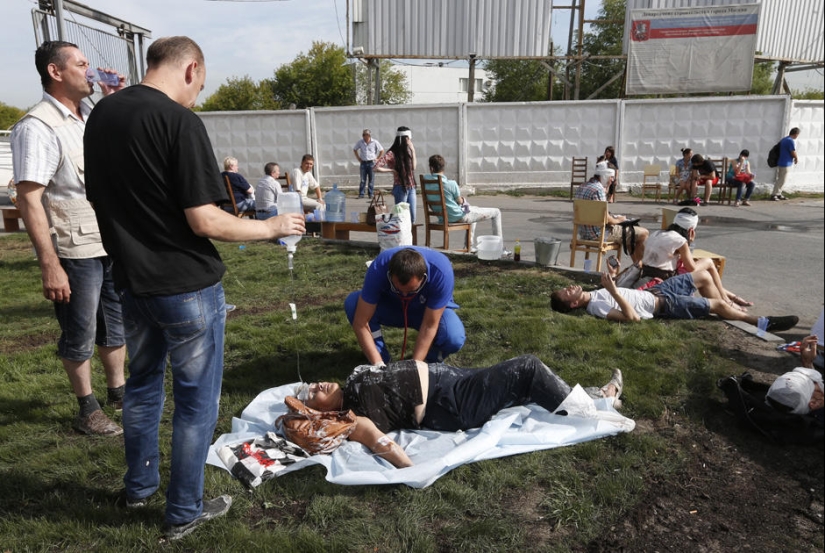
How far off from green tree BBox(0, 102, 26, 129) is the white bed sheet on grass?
27.4m

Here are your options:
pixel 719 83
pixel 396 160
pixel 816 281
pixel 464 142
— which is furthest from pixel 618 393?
pixel 719 83

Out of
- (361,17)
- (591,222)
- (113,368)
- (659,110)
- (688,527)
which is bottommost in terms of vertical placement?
(688,527)

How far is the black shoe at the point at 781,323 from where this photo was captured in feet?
A: 16.0

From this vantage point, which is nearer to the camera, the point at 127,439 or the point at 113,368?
the point at 127,439

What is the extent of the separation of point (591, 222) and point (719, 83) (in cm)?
1273

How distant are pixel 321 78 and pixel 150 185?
40564 millimetres

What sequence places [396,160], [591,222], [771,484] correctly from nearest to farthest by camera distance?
[771,484]
[591,222]
[396,160]

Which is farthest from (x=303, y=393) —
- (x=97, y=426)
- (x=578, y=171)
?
(x=578, y=171)

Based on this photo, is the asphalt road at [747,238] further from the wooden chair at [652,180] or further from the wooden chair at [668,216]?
the wooden chair at [668,216]

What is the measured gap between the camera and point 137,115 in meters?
1.96

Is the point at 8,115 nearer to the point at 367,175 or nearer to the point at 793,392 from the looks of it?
the point at 367,175

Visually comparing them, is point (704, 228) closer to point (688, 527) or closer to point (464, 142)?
point (464, 142)

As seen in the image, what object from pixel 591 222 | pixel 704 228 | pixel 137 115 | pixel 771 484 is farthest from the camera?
pixel 704 228

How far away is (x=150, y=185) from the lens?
2.02m
